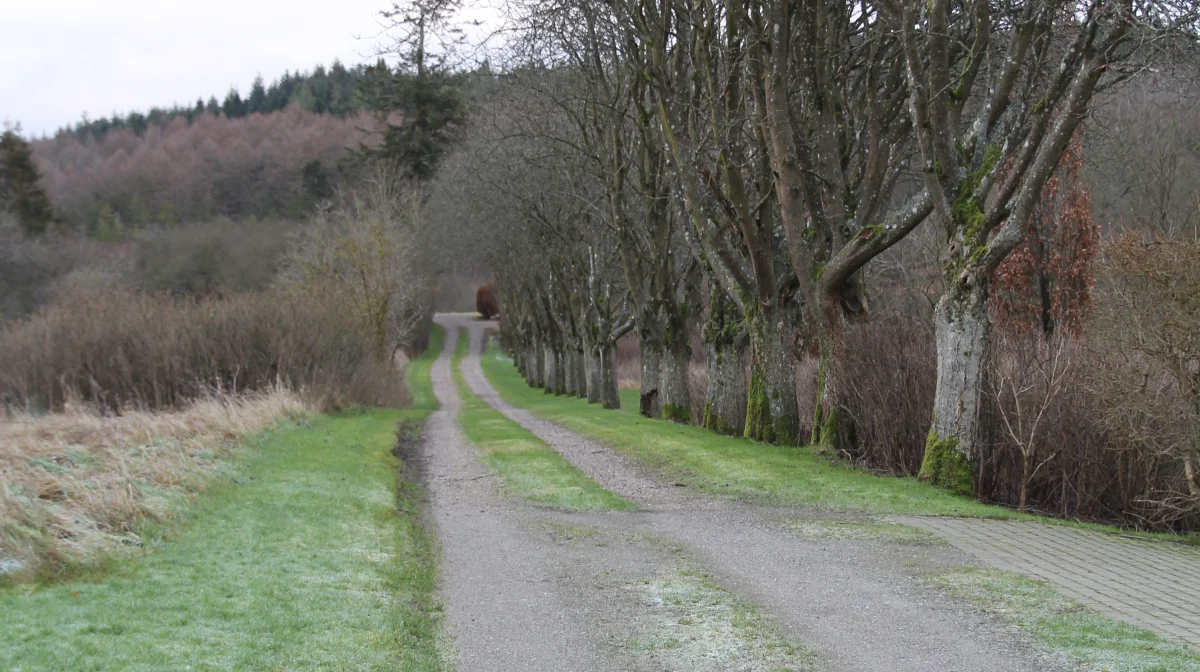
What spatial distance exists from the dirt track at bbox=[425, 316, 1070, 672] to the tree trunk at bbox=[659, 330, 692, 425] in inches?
445

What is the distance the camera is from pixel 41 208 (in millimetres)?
75438

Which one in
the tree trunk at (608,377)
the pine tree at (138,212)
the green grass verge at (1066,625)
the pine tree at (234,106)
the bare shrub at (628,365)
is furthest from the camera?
the pine tree at (234,106)

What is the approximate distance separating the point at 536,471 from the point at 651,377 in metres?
12.0

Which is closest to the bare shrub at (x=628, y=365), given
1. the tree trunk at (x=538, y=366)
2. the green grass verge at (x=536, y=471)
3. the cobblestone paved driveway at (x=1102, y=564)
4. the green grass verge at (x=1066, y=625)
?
the tree trunk at (x=538, y=366)

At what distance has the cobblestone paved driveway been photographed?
765 cm

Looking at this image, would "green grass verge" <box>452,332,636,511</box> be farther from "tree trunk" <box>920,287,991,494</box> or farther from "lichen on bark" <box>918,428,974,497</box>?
"tree trunk" <box>920,287,991,494</box>

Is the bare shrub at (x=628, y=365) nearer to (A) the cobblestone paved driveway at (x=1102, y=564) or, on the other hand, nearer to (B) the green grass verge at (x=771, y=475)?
(B) the green grass verge at (x=771, y=475)

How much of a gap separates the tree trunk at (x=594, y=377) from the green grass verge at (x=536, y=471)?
28.8 ft

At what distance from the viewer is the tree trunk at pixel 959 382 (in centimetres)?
1320

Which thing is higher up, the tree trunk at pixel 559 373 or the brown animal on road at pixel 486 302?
the brown animal on road at pixel 486 302

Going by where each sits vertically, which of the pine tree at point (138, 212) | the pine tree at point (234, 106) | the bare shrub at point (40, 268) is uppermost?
the pine tree at point (234, 106)

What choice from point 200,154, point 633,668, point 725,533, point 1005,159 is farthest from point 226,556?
point 200,154

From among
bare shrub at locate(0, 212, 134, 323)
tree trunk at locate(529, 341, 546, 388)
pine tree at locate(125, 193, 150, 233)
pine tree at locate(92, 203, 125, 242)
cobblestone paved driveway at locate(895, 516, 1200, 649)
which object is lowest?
tree trunk at locate(529, 341, 546, 388)

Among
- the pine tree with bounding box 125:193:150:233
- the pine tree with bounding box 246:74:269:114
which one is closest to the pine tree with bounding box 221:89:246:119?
the pine tree with bounding box 246:74:269:114
